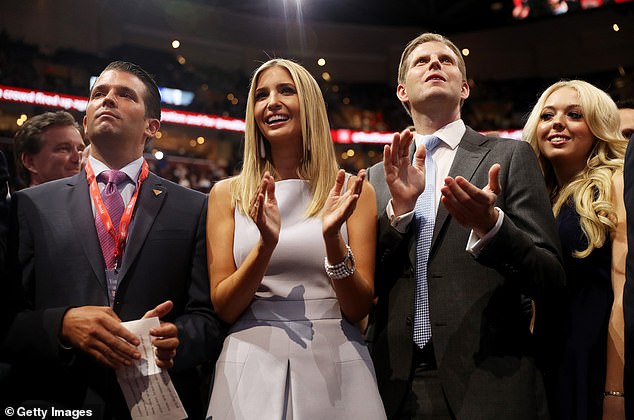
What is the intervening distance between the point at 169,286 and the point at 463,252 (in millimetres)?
1006

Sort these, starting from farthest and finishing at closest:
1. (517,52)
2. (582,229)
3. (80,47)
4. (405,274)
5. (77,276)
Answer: (517,52) → (80,47) → (582,229) → (405,274) → (77,276)

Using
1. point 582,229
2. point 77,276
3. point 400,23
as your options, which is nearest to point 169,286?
point 77,276

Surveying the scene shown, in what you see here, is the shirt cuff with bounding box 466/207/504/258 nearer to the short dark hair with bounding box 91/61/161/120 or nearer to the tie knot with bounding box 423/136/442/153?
the tie knot with bounding box 423/136/442/153

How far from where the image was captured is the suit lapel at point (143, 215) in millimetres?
2148

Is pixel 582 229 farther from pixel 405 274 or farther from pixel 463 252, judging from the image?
pixel 405 274

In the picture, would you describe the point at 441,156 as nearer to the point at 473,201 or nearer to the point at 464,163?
A: the point at 464,163

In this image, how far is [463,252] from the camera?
220 centimetres

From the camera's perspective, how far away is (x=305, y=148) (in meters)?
2.40

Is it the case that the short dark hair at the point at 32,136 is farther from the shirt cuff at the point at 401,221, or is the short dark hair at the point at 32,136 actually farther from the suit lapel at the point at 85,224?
the shirt cuff at the point at 401,221

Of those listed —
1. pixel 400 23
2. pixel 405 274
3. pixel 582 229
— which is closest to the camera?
pixel 405 274

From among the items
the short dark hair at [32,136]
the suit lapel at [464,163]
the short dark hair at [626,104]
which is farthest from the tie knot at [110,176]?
the short dark hair at [626,104]

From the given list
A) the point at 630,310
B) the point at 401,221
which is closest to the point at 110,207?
the point at 401,221

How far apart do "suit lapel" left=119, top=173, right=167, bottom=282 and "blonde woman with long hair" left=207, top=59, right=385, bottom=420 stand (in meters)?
0.19

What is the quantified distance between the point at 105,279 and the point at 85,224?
8.1 inches
